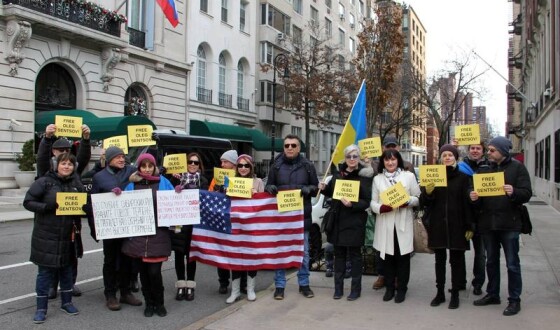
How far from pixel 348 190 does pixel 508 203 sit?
5.79 feet

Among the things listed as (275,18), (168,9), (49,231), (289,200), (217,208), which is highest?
(275,18)

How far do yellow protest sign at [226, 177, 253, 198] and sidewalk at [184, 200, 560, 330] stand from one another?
1314 mm

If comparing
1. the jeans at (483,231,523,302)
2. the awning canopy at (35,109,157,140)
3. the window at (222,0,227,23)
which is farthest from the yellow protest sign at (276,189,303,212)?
the window at (222,0,227,23)

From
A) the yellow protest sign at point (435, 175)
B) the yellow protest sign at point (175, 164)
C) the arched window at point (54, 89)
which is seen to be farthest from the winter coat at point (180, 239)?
the arched window at point (54, 89)

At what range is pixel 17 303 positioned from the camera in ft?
20.3

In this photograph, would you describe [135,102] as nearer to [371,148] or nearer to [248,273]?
[248,273]

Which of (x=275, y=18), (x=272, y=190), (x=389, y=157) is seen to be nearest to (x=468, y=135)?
(x=389, y=157)

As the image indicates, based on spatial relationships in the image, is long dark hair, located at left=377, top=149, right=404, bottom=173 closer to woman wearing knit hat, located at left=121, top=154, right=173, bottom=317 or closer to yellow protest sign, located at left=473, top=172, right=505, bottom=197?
yellow protest sign, located at left=473, top=172, right=505, bottom=197

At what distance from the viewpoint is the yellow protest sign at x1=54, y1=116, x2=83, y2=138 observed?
6.54 metres

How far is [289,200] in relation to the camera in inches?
247

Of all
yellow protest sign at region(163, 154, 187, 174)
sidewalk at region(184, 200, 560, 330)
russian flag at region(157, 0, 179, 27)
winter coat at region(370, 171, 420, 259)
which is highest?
russian flag at region(157, 0, 179, 27)

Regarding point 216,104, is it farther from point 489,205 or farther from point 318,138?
point 489,205

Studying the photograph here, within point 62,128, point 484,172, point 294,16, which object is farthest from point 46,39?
point 294,16

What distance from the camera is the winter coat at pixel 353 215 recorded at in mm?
6094
